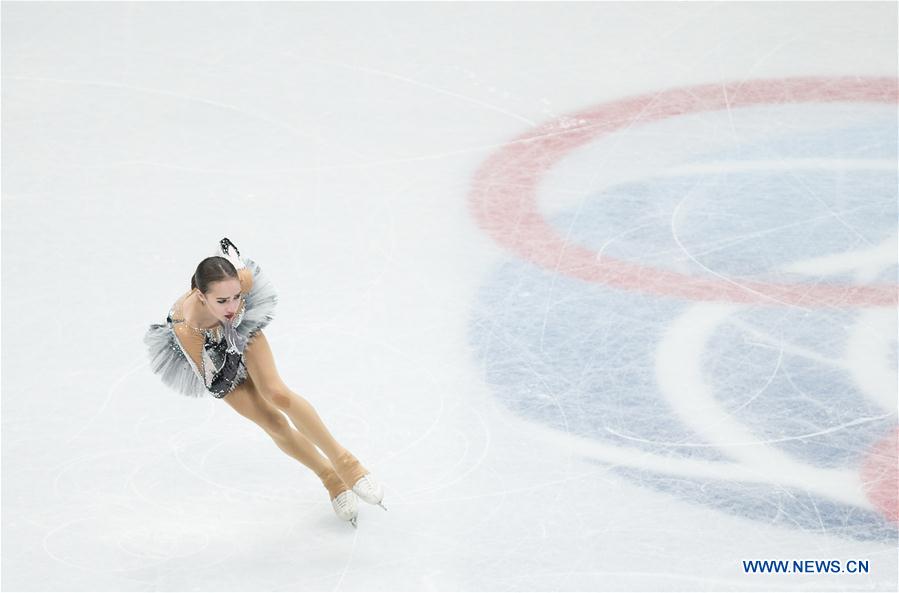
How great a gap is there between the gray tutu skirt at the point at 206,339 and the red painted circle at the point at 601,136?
230 centimetres

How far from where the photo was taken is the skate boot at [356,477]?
17.3ft

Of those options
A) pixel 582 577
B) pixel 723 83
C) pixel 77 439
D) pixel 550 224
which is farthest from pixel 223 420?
pixel 723 83

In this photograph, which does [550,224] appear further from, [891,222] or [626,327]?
[891,222]

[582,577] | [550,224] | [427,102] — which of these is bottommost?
[582,577]

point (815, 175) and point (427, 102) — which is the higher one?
point (427, 102)

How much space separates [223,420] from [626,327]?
1877 millimetres

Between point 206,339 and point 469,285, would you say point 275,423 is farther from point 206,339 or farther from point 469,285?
point 469,285

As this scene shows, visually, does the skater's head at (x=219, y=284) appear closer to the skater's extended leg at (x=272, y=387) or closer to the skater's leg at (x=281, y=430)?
the skater's extended leg at (x=272, y=387)

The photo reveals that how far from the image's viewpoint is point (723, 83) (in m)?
8.98

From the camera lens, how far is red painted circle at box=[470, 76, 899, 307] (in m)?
6.91

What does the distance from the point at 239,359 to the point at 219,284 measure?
40cm

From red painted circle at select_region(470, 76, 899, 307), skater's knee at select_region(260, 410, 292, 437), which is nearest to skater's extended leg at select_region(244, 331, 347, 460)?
skater's knee at select_region(260, 410, 292, 437)

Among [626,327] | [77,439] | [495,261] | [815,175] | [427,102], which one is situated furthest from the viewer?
[427,102]

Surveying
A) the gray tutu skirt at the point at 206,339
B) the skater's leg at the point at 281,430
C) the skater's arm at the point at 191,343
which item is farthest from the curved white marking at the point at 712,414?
the skater's arm at the point at 191,343
